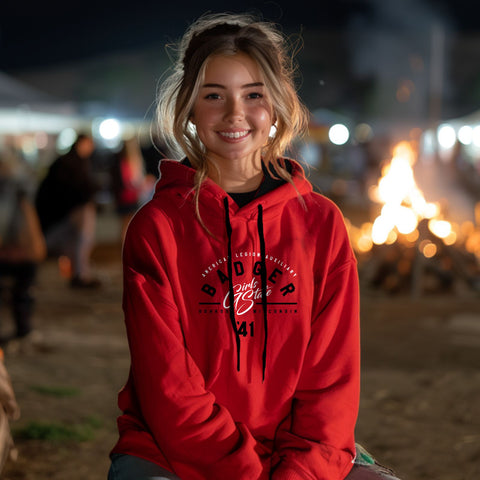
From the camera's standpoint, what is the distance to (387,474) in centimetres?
179

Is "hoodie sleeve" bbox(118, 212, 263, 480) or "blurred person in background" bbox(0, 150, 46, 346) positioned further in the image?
"blurred person in background" bbox(0, 150, 46, 346)

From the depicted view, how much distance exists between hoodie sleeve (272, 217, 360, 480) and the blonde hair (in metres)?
0.39

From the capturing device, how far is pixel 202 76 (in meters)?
1.88

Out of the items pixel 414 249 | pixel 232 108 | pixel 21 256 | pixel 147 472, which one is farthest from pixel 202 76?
pixel 414 249

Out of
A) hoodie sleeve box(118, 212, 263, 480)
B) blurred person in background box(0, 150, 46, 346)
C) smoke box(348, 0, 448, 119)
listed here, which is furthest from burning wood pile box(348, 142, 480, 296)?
smoke box(348, 0, 448, 119)

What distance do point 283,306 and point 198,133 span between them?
0.57 m

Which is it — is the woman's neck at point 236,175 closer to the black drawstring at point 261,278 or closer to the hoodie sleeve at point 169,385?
the black drawstring at point 261,278

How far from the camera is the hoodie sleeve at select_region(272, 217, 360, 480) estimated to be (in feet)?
5.66

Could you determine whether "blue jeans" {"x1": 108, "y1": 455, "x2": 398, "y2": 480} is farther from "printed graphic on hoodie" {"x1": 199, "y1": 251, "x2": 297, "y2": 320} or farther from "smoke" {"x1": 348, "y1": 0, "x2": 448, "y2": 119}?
"smoke" {"x1": 348, "y1": 0, "x2": 448, "y2": 119}

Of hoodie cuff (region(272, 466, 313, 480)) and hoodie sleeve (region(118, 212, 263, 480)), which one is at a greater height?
hoodie sleeve (region(118, 212, 263, 480))

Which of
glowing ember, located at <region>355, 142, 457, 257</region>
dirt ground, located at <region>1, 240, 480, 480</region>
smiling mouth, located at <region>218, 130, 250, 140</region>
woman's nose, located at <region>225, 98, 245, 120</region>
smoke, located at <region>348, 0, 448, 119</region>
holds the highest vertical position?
smoke, located at <region>348, 0, 448, 119</region>

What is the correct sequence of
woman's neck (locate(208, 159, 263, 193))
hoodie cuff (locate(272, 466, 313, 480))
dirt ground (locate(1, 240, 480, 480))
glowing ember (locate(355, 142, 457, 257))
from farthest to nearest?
glowing ember (locate(355, 142, 457, 257)), dirt ground (locate(1, 240, 480, 480)), woman's neck (locate(208, 159, 263, 193)), hoodie cuff (locate(272, 466, 313, 480))

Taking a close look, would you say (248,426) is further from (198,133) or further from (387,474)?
(198,133)

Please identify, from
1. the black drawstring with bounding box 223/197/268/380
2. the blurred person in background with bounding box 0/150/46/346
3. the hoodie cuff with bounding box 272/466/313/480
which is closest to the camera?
the hoodie cuff with bounding box 272/466/313/480
